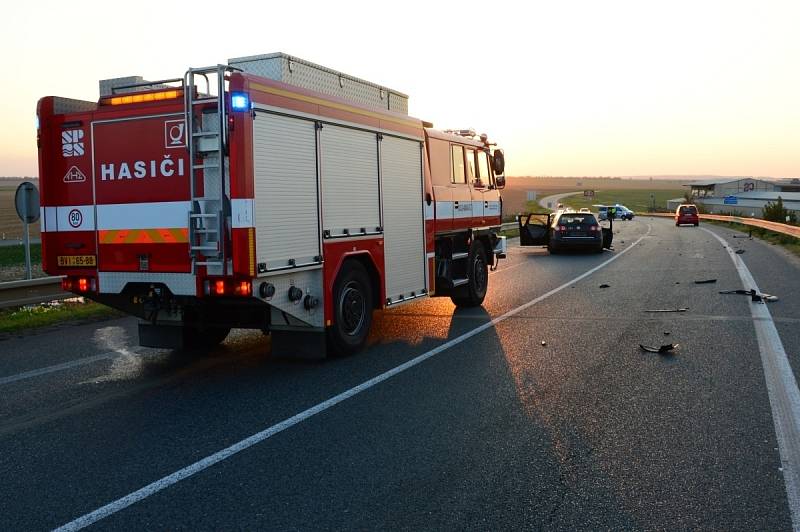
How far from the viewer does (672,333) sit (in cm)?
931

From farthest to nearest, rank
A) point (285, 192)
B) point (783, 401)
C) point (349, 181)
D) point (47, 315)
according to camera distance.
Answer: point (47, 315), point (349, 181), point (285, 192), point (783, 401)

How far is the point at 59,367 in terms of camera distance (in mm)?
7863

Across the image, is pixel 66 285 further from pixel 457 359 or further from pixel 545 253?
pixel 545 253

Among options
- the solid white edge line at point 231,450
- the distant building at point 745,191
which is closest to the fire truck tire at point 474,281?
the solid white edge line at point 231,450

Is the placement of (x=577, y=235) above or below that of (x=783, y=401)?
above

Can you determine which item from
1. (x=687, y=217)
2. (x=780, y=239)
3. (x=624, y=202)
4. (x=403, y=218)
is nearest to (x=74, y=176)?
(x=403, y=218)

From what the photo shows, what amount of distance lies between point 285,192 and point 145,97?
1642 millimetres

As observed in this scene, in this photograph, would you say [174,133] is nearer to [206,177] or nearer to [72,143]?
[206,177]

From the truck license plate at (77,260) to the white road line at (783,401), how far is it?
248 inches

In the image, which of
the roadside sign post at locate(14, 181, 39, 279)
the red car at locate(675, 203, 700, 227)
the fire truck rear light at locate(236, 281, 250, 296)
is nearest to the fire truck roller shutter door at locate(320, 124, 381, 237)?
the fire truck rear light at locate(236, 281, 250, 296)

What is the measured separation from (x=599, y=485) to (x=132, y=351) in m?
6.23

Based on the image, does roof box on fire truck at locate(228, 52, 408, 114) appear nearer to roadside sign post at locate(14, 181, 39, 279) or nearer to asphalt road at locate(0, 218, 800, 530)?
asphalt road at locate(0, 218, 800, 530)

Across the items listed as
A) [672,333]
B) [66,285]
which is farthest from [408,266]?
[66,285]

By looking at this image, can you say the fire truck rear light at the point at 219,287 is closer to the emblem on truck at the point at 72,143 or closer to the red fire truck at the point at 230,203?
the red fire truck at the point at 230,203
